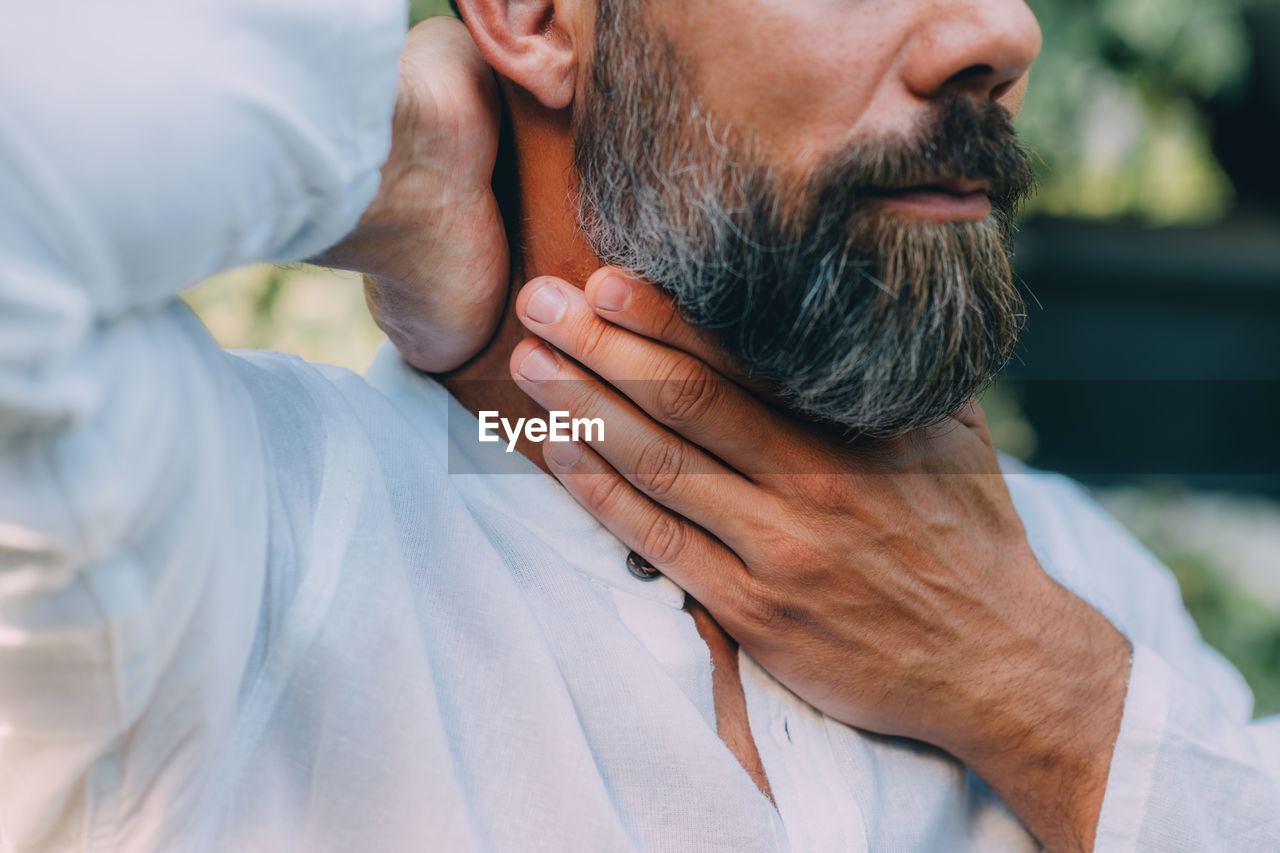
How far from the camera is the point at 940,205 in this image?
1.22 m

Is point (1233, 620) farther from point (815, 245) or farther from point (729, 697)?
point (815, 245)

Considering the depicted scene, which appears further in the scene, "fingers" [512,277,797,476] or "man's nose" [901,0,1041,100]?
"fingers" [512,277,797,476]

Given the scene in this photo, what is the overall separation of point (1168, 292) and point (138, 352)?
5197 mm

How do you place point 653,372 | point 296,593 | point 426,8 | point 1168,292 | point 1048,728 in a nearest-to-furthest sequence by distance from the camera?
point 296,593 < point 653,372 < point 1048,728 < point 426,8 < point 1168,292

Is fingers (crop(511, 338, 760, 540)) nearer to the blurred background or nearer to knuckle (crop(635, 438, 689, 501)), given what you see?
knuckle (crop(635, 438, 689, 501))

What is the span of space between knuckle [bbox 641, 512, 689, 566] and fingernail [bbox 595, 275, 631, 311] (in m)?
0.29

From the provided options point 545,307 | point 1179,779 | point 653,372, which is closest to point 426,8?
point 545,307

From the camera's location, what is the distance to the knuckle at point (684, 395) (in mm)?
1281

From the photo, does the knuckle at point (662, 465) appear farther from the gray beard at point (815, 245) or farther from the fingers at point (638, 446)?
the gray beard at point (815, 245)

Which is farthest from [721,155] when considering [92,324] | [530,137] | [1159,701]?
[1159,701]

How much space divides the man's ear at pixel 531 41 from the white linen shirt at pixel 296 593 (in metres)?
0.46

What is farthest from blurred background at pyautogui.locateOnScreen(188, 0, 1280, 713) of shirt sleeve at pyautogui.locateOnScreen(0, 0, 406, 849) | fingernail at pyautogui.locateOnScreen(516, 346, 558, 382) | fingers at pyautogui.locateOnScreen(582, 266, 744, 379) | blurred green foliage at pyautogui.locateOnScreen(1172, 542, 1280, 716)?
shirt sleeve at pyautogui.locateOnScreen(0, 0, 406, 849)

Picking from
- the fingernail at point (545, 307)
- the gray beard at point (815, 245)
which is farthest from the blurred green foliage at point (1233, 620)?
the fingernail at point (545, 307)

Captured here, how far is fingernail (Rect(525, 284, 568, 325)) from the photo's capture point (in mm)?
1297
